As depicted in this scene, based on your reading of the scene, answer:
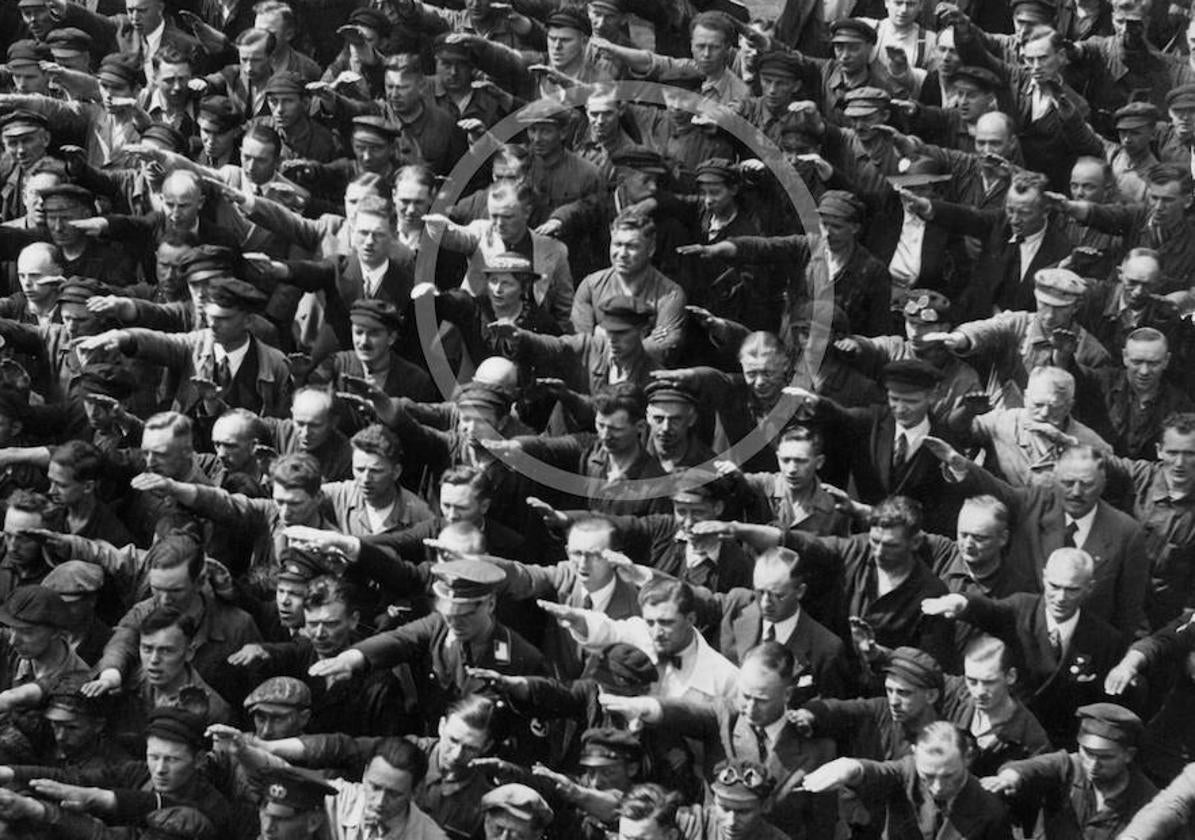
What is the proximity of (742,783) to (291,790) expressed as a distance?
209 centimetres

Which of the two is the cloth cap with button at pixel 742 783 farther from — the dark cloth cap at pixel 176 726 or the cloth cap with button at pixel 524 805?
the dark cloth cap at pixel 176 726

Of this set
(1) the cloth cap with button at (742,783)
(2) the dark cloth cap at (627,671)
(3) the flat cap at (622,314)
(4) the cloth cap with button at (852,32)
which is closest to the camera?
(1) the cloth cap with button at (742,783)

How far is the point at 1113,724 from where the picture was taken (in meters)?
13.4

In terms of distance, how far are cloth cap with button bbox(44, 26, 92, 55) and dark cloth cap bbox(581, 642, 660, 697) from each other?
647 centimetres

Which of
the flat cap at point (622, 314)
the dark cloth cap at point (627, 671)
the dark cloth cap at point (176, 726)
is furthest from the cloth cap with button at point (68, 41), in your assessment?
the dark cloth cap at point (627, 671)

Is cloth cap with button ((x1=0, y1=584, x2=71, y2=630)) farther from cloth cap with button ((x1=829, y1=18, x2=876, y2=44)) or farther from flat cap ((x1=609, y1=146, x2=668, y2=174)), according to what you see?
cloth cap with button ((x1=829, y1=18, x2=876, y2=44))

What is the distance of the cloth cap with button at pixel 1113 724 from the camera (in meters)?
13.4

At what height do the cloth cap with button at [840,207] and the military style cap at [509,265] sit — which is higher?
the cloth cap with button at [840,207]

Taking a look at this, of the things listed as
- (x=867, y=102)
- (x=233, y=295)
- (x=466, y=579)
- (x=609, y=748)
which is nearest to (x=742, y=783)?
(x=609, y=748)

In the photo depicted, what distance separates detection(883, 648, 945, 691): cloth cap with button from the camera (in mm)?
13531

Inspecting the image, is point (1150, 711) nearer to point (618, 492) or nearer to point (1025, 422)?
point (1025, 422)

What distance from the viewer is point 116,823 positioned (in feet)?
45.1

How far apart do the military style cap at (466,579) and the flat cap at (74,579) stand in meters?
1.76

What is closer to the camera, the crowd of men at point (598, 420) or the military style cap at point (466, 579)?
the crowd of men at point (598, 420)
